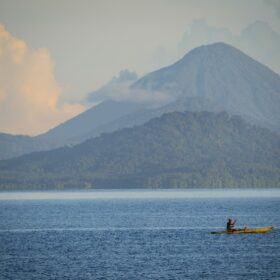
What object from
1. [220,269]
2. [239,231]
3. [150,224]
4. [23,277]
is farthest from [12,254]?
[150,224]

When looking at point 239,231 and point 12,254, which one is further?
point 239,231

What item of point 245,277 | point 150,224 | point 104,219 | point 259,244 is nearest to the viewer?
point 245,277

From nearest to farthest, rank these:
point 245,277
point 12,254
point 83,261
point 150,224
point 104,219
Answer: point 245,277, point 83,261, point 12,254, point 150,224, point 104,219

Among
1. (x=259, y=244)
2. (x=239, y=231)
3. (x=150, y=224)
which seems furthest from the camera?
(x=150, y=224)

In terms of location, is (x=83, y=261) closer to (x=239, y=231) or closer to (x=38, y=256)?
(x=38, y=256)

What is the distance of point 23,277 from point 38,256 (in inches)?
724

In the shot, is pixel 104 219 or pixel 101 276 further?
pixel 104 219

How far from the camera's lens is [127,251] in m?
112

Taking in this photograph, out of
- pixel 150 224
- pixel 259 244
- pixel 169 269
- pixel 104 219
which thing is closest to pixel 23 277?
Result: pixel 169 269

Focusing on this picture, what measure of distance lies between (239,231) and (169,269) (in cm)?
4162

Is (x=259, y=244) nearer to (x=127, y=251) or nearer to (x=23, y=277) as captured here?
(x=127, y=251)

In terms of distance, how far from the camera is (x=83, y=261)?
10244cm

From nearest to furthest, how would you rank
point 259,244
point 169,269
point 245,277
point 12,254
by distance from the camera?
point 245,277
point 169,269
point 12,254
point 259,244

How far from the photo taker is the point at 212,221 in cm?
16850
